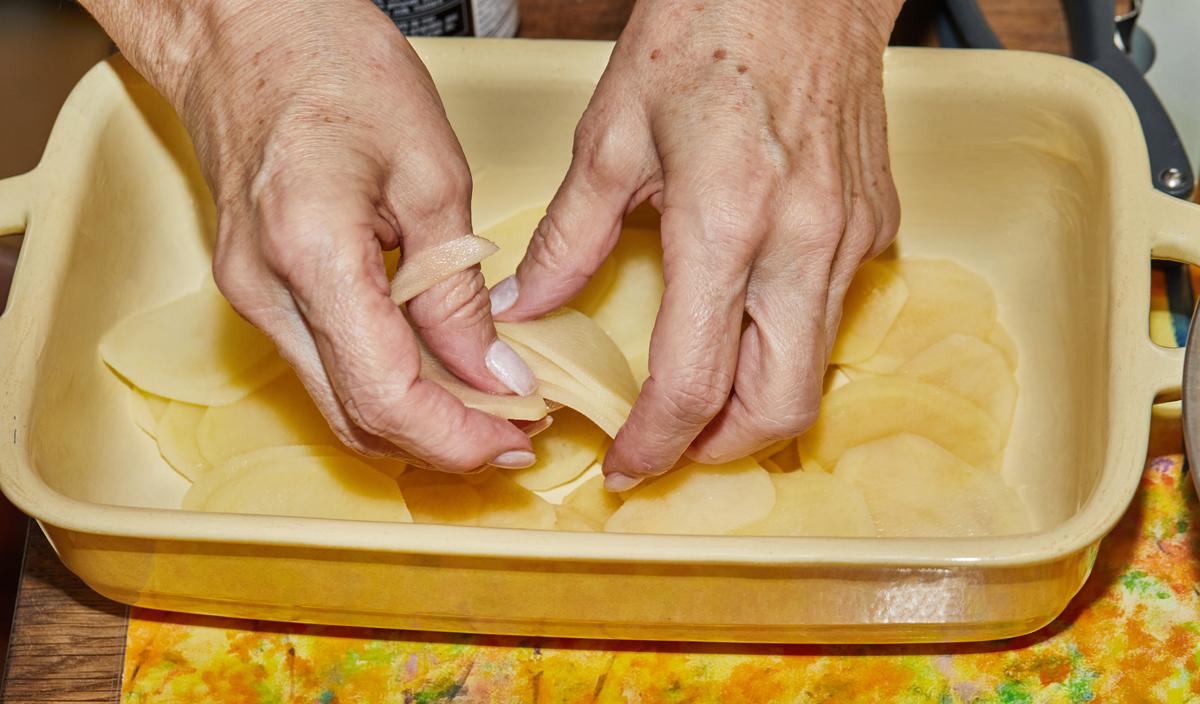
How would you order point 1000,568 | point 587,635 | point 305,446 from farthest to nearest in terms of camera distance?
point 305,446, point 587,635, point 1000,568

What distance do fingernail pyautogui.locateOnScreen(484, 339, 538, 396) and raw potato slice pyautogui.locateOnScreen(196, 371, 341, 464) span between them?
0.31m

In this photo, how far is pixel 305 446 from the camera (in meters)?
1.15

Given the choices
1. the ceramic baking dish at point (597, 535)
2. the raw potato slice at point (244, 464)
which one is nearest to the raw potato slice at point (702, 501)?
the ceramic baking dish at point (597, 535)

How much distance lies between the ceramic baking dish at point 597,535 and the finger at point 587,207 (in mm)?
265

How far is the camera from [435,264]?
0.93m

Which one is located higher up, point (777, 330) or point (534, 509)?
point (777, 330)

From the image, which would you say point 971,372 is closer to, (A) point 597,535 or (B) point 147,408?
(A) point 597,535

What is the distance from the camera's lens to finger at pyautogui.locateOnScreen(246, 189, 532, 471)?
822 mm

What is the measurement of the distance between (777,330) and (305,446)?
0.59 m

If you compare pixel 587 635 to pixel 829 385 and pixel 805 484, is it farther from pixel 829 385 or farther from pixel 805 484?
pixel 829 385

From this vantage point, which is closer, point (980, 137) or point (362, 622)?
point (362, 622)

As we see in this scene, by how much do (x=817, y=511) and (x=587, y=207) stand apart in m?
0.43

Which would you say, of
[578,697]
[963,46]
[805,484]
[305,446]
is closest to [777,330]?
[805,484]

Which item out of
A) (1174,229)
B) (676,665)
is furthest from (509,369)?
(1174,229)
